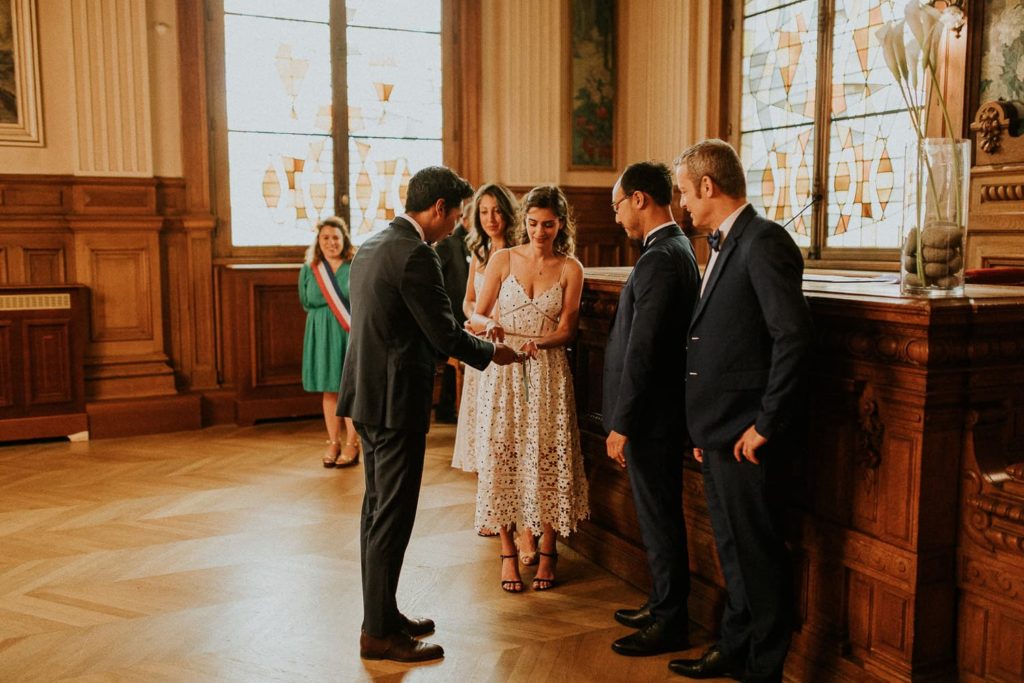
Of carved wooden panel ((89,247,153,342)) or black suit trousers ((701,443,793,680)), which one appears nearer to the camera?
black suit trousers ((701,443,793,680))

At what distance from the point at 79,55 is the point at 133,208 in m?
1.12

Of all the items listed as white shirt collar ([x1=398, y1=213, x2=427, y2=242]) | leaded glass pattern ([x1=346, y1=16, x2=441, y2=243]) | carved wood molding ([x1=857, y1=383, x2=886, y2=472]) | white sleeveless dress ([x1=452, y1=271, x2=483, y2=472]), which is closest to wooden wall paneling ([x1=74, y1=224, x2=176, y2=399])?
leaded glass pattern ([x1=346, y1=16, x2=441, y2=243])

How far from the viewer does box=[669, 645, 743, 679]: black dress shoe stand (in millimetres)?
2766

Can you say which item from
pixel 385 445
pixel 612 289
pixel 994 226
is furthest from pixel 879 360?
pixel 994 226

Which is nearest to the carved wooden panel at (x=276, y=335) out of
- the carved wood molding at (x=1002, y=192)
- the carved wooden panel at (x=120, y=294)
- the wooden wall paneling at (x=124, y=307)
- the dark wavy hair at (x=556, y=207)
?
the wooden wall paneling at (x=124, y=307)

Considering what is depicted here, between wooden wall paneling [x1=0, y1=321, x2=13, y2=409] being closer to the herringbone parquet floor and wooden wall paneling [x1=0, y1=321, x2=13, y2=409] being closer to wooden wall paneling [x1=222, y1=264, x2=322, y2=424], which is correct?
the herringbone parquet floor

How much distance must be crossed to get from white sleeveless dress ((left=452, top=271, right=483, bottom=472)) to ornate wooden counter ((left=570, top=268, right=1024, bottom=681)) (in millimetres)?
1814

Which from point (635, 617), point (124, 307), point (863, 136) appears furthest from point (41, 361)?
point (863, 136)

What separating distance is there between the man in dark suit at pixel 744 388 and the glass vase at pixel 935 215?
44 centimetres

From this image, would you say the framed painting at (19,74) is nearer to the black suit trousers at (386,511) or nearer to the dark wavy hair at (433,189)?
the dark wavy hair at (433,189)

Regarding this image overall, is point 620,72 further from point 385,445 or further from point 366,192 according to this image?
point 385,445

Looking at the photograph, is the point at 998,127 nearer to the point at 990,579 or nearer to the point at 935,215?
the point at 935,215

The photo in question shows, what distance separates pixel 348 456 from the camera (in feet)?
18.5

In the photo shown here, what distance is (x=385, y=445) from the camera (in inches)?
114
